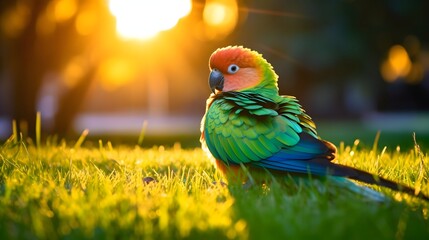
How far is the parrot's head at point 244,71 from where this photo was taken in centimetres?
465

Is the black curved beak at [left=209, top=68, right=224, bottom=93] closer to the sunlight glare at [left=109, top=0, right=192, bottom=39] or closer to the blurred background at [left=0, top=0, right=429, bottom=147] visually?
the blurred background at [left=0, top=0, right=429, bottom=147]

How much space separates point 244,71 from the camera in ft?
15.3

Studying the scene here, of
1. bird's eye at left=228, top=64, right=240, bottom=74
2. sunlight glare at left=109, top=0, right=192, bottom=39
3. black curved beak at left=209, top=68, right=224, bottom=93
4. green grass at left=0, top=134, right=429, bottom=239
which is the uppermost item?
sunlight glare at left=109, top=0, right=192, bottom=39

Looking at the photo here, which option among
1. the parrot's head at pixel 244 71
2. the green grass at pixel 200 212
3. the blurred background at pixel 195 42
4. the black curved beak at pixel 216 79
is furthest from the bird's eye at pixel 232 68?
the blurred background at pixel 195 42

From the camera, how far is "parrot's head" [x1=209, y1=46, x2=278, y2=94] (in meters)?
4.65

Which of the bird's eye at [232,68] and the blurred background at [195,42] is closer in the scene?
the bird's eye at [232,68]

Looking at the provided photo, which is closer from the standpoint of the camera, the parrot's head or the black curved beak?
the parrot's head

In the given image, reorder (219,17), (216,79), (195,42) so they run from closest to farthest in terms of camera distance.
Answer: (216,79) → (219,17) → (195,42)

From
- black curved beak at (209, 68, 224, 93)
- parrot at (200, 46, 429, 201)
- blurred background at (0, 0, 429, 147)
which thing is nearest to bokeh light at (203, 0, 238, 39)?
blurred background at (0, 0, 429, 147)

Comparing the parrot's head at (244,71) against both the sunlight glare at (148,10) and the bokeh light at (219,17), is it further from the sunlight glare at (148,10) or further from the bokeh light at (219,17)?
the bokeh light at (219,17)

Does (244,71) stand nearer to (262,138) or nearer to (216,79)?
(216,79)

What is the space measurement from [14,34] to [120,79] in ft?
83.9

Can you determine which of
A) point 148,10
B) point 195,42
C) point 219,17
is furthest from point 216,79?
point 195,42

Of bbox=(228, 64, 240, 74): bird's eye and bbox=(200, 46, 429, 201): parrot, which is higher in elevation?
bbox=(228, 64, 240, 74): bird's eye
